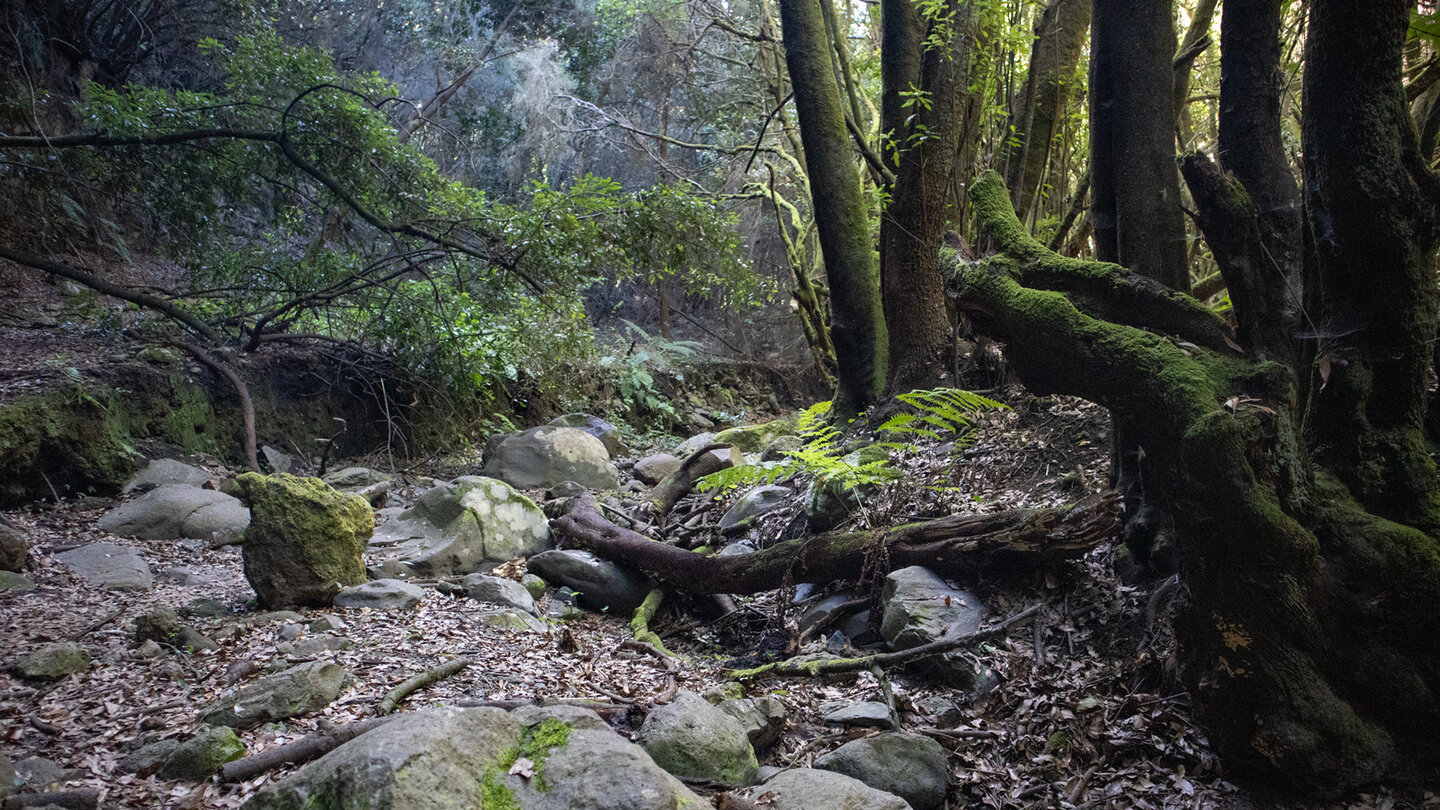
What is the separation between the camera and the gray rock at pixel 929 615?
3.83m

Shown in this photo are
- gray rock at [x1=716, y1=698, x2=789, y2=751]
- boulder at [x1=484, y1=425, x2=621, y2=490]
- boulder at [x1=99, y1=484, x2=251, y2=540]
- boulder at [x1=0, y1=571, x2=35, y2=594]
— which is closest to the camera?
gray rock at [x1=716, y1=698, x2=789, y2=751]

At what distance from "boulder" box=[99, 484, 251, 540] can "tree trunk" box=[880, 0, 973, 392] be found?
5.84 m

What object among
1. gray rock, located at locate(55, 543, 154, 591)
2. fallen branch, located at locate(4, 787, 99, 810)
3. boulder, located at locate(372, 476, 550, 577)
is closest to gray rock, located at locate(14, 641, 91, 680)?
fallen branch, located at locate(4, 787, 99, 810)

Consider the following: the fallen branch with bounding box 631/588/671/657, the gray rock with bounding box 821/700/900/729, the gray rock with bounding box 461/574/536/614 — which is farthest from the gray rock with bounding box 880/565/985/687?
the gray rock with bounding box 461/574/536/614

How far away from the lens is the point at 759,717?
340 centimetres

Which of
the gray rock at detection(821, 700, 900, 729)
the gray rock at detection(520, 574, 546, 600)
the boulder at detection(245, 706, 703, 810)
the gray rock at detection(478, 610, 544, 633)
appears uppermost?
the boulder at detection(245, 706, 703, 810)

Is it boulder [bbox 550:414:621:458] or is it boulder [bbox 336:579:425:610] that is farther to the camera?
boulder [bbox 550:414:621:458]

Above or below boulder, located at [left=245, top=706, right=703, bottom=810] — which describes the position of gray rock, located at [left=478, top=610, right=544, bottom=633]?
below

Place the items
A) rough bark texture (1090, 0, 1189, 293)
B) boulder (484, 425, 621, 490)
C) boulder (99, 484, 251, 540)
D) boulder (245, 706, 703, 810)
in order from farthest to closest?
boulder (484, 425, 621, 490) → boulder (99, 484, 251, 540) → rough bark texture (1090, 0, 1189, 293) → boulder (245, 706, 703, 810)

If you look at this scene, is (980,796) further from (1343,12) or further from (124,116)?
(124,116)

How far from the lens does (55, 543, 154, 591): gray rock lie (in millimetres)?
4930

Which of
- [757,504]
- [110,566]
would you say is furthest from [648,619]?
[110,566]

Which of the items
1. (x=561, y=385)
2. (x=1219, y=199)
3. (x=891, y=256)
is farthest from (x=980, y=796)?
(x=561, y=385)

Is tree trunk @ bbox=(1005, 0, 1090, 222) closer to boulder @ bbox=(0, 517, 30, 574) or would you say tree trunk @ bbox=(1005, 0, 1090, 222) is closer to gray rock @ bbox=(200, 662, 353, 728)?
gray rock @ bbox=(200, 662, 353, 728)
